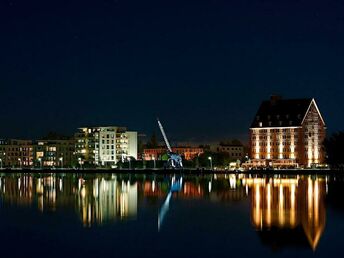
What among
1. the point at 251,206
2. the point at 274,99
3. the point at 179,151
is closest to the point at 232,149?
the point at 179,151

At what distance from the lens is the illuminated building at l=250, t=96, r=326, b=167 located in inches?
3472

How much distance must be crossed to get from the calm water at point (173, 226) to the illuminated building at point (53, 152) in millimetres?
98406

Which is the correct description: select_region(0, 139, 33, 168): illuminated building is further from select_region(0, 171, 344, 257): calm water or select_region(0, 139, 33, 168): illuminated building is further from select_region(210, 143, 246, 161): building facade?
select_region(0, 171, 344, 257): calm water

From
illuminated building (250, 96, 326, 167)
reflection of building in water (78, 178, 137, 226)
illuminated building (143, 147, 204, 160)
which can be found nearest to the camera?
reflection of building in water (78, 178, 137, 226)

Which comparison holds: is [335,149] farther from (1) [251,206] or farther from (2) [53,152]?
(2) [53,152]

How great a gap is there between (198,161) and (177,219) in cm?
7984

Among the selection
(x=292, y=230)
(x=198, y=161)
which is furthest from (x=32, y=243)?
(x=198, y=161)

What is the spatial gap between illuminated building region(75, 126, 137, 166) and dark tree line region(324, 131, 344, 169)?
166 ft

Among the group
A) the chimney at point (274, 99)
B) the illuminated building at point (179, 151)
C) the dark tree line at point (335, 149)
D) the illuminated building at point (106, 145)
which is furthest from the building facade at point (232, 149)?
the dark tree line at point (335, 149)

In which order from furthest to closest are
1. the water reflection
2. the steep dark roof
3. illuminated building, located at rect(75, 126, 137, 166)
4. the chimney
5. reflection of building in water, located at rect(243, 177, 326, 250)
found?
1. illuminated building, located at rect(75, 126, 137, 166)
2. the chimney
3. the steep dark roof
4. reflection of building in water, located at rect(243, 177, 326, 250)
5. the water reflection

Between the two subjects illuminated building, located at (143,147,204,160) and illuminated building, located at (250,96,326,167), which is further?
illuminated building, located at (143,147,204,160)

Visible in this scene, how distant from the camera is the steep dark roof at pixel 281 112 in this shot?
3531 inches

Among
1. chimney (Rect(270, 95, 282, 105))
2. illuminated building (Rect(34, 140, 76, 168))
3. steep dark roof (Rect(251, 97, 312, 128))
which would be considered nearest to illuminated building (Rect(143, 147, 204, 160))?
illuminated building (Rect(34, 140, 76, 168))

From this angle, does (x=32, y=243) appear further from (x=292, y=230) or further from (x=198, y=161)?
(x=198, y=161)
